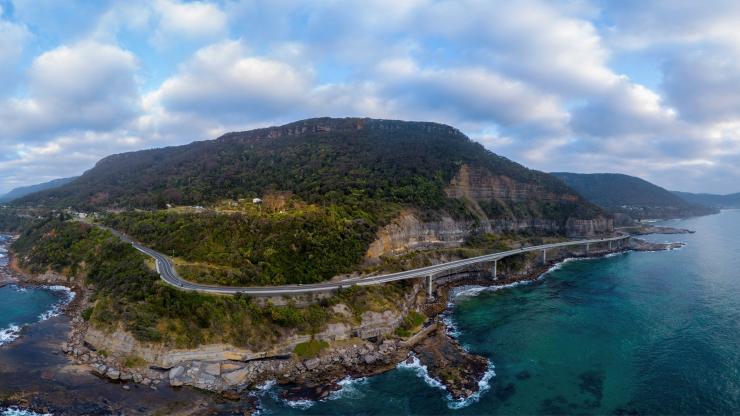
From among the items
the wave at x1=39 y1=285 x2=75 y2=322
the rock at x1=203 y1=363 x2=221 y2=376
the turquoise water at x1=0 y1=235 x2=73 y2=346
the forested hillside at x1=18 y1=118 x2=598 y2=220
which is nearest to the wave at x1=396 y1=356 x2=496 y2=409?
the rock at x1=203 y1=363 x2=221 y2=376

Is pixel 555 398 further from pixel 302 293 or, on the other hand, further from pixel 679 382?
pixel 302 293

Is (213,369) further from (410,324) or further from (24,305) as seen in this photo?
(24,305)

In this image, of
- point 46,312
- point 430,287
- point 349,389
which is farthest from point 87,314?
point 430,287

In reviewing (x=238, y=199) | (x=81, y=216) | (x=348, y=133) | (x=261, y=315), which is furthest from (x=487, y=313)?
(x=81, y=216)

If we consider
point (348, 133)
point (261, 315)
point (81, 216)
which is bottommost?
point (261, 315)

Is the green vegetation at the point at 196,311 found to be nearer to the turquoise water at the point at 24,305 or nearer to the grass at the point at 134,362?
the grass at the point at 134,362

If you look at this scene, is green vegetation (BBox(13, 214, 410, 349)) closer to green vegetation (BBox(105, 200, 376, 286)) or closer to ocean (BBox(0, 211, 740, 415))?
green vegetation (BBox(105, 200, 376, 286))
